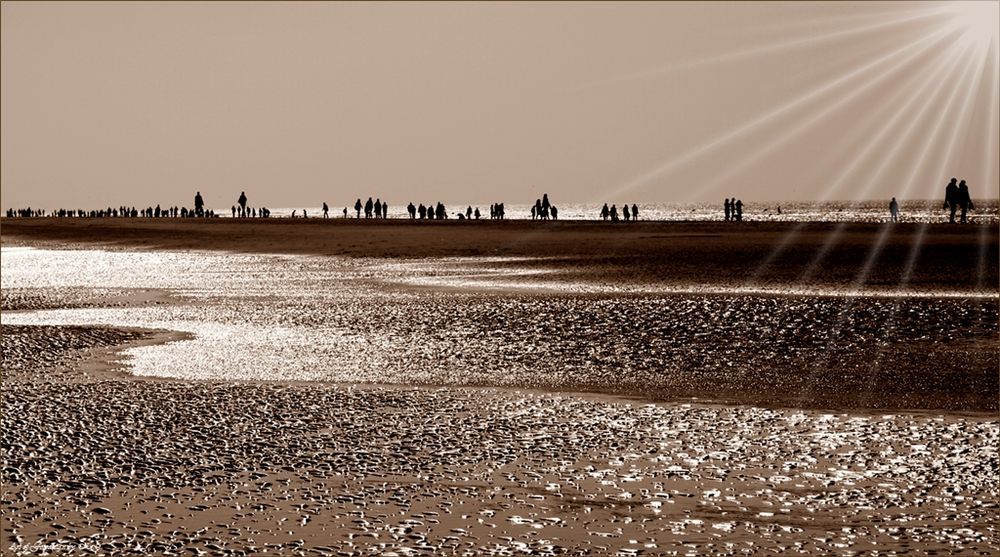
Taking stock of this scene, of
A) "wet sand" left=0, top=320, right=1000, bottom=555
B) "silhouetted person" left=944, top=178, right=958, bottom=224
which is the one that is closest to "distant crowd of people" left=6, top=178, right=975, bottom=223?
"silhouetted person" left=944, top=178, right=958, bottom=224

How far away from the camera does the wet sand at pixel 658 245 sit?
32.1m

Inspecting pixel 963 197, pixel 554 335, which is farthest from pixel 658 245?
pixel 554 335

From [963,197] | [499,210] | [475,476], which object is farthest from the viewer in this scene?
[499,210]

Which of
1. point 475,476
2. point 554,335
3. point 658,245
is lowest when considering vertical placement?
point 475,476

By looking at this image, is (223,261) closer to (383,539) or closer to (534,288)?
(534,288)

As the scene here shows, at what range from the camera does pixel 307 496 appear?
9.35m

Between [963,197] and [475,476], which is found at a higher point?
[963,197]

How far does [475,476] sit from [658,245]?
124 feet

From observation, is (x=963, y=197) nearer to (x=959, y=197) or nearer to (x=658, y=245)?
(x=959, y=197)

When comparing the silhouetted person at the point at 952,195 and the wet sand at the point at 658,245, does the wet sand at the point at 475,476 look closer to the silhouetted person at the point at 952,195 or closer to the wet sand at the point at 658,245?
the wet sand at the point at 658,245

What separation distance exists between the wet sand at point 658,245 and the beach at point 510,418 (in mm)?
1228

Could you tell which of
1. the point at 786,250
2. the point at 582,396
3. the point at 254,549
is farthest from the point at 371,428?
the point at 786,250

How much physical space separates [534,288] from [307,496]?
807 inches

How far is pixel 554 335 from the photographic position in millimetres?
20328
